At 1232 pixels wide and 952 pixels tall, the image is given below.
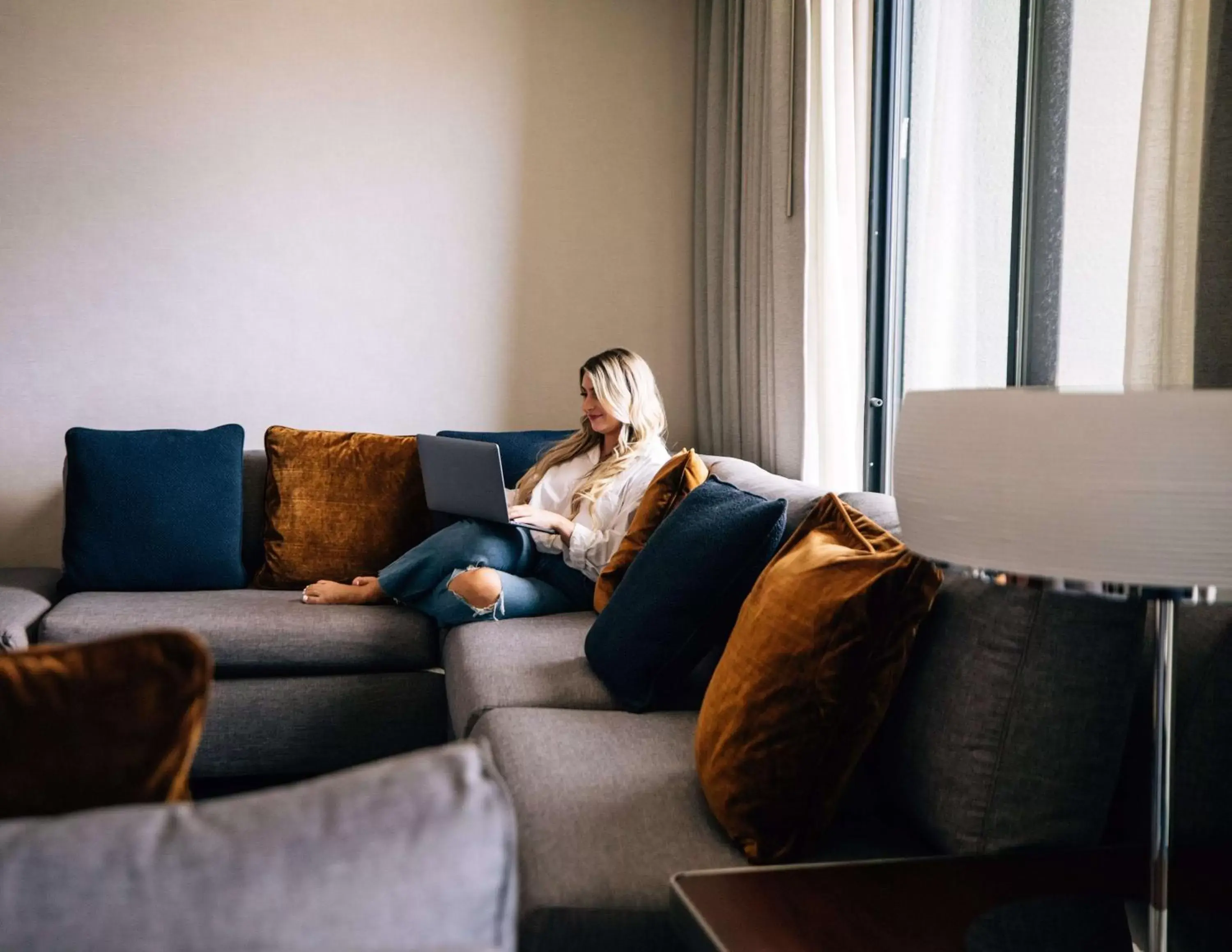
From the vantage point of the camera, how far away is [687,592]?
6.35ft

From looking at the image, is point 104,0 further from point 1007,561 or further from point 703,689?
point 1007,561

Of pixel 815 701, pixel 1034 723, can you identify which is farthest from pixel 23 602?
pixel 1034 723

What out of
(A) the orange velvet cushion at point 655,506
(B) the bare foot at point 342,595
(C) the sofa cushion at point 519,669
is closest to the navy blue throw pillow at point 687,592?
(C) the sofa cushion at point 519,669

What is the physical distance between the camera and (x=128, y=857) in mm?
524

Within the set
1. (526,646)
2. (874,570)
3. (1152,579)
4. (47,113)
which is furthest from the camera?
(47,113)

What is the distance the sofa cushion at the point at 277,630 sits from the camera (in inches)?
107

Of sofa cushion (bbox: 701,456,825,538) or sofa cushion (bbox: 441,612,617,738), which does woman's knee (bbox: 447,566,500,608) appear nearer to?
sofa cushion (bbox: 441,612,617,738)

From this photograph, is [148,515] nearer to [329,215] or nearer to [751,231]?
[329,215]

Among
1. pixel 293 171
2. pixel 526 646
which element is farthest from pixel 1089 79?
pixel 293 171

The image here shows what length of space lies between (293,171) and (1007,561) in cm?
347

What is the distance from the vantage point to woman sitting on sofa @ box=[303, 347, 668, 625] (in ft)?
9.18

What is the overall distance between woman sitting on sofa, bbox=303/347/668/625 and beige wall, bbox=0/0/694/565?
998mm

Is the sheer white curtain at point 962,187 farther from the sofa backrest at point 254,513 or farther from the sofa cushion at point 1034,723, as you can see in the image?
the sofa backrest at point 254,513

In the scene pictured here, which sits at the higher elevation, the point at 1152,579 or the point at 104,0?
the point at 104,0
